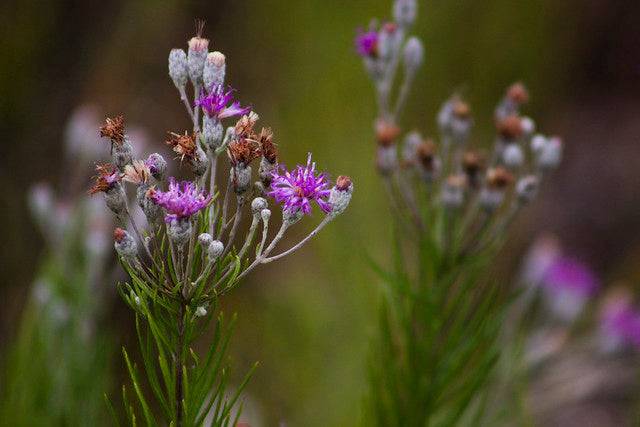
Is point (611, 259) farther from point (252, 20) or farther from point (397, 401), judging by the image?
point (397, 401)

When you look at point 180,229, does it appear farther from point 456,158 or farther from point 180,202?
point 456,158

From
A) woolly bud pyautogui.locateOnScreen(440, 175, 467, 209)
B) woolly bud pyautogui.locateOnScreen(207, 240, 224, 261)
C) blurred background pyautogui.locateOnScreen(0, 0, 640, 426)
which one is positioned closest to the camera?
woolly bud pyautogui.locateOnScreen(207, 240, 224, 261)

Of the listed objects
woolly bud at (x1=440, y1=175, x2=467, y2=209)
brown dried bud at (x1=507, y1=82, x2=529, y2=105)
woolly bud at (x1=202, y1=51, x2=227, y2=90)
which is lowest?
woolly bud at (x1=202, y1=51, x2=227, y2=90)

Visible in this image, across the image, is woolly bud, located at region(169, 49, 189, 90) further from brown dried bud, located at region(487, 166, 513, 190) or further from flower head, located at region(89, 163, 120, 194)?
brown dried bud, located at region(487, 166, 513, 190)

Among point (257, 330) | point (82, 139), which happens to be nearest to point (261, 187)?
point (82, 139)

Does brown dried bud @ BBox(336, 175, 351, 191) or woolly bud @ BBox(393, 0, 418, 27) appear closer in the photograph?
brown dried bud @ BBox(336, 175, 351, 191)

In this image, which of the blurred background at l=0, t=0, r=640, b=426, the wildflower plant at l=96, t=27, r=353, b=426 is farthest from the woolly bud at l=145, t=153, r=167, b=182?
the blurred background at l=0, t=0, r=640, b=426

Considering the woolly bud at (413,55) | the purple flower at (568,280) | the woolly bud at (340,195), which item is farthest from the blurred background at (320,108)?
the woolly bud at (340,195)

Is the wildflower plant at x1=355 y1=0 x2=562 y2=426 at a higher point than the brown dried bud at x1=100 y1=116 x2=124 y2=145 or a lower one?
higher

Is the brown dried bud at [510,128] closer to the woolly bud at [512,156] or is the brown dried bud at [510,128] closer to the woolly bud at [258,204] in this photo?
the woolly bud at [512,156]
